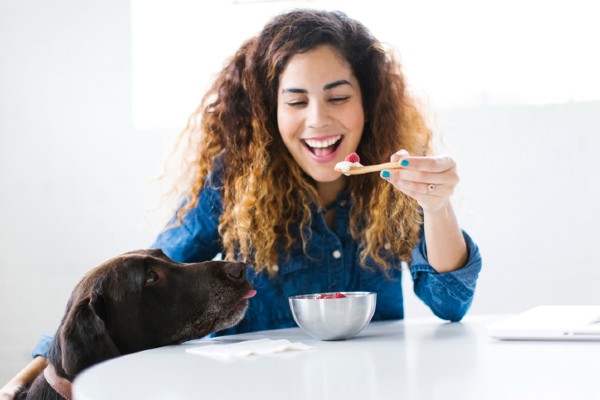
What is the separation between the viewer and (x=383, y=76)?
2086 mm

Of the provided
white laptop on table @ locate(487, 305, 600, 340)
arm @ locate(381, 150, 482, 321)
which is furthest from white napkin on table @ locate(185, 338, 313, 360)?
arm @ locate(381, 150, 482, 321)

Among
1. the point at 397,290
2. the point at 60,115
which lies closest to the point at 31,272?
the point at 60,115

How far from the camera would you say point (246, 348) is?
1.30 m

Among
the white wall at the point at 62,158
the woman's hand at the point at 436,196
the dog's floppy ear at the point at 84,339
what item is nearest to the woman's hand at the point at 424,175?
the woman's hand at the point at 436,196

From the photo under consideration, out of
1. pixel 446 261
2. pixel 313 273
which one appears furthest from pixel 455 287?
pixel 313 273

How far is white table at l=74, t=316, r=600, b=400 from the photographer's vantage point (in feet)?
3.00

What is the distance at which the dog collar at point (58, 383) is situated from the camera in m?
1.37

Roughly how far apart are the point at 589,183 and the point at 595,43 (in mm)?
639

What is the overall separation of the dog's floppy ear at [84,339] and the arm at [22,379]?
8.5 inches

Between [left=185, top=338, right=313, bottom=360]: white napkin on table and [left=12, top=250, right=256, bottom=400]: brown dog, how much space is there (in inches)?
6.2

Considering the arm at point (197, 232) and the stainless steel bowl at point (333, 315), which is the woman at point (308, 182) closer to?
the arm at point (197, 232)

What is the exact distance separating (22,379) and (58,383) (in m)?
0.21

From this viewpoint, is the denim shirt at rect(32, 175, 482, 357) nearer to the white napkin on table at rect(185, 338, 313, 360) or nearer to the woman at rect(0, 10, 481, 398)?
the woman at rect(0, 10, 481, 398)

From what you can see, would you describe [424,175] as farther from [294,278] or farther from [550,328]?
[294,278]
